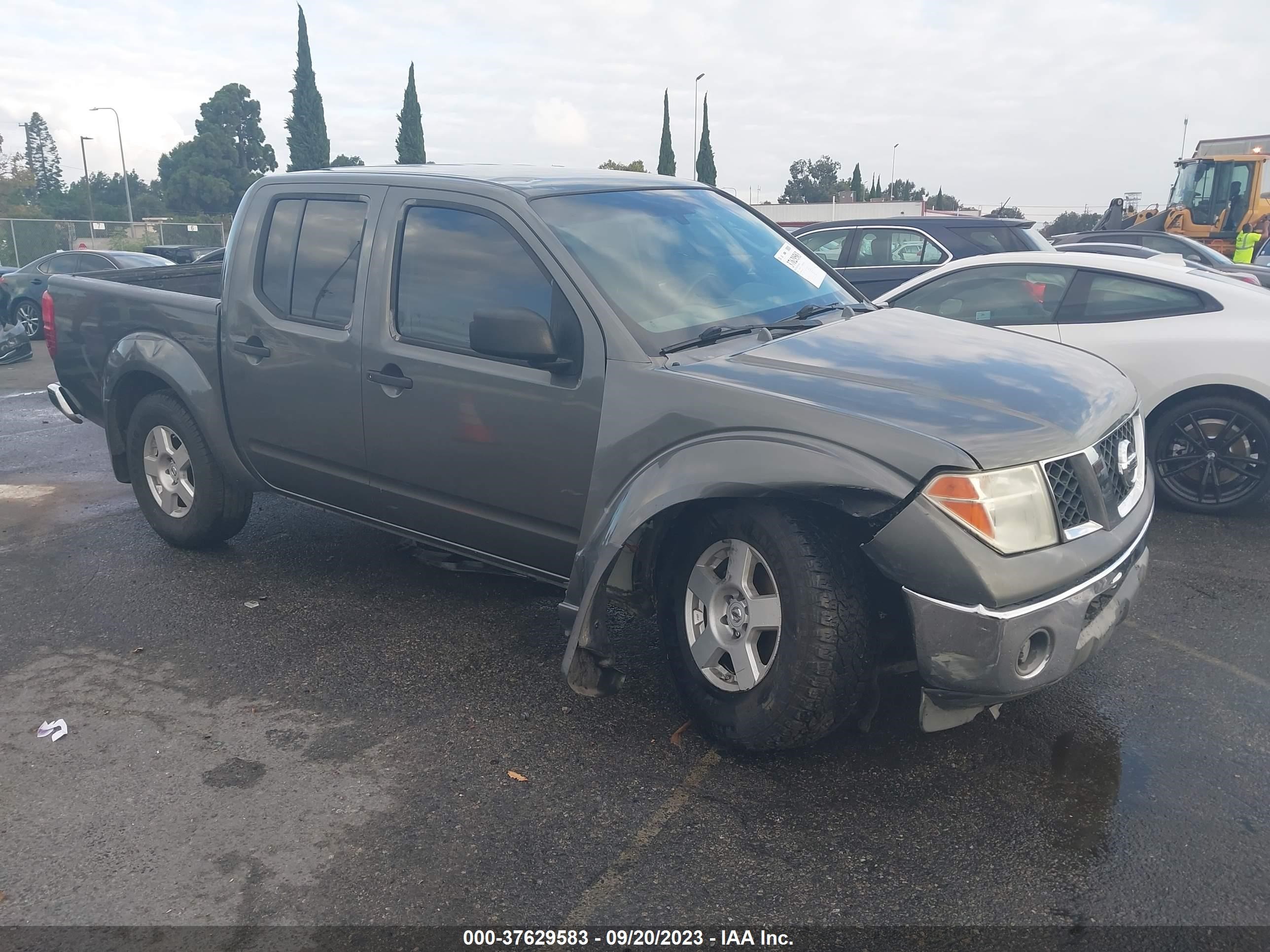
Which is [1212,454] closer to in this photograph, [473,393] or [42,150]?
[473,393]

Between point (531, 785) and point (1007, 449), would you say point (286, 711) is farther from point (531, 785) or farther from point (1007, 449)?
point (1007, 449)

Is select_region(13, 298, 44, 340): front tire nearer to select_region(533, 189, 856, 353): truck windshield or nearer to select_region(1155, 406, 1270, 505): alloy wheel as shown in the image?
select_region(533, 189, 856, 353): truck windshield

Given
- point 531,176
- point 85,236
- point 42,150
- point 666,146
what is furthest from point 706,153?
point 42,150

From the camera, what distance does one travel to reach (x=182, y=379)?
509cm

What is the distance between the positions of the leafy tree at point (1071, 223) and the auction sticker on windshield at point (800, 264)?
121 feet

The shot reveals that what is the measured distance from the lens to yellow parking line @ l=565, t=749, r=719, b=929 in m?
2.65

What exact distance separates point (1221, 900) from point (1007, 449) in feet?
4.21

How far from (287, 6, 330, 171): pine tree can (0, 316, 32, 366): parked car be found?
5209 centimetres

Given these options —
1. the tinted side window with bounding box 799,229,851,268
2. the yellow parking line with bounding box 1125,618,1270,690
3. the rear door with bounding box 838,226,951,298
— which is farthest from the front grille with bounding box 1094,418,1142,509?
the tinted side window with bounding box 799,229,851,268

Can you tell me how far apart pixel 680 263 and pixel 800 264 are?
75 cm

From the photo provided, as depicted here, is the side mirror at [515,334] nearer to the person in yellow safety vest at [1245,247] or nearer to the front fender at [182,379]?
the front fender at [182,379]

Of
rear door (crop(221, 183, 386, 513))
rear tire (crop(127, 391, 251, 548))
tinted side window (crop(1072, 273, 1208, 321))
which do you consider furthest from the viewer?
tinted side window (crop(1072, 273, 1208, 321))

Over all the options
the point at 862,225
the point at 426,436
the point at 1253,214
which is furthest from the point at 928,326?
the point at 1253,214

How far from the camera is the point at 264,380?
4672 mm
